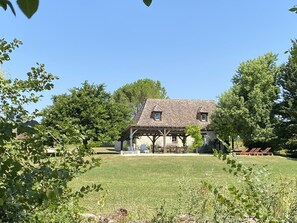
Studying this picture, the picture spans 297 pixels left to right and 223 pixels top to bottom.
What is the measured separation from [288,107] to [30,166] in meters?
35.8

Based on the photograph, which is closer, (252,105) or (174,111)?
(252,105)

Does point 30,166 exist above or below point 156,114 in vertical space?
below

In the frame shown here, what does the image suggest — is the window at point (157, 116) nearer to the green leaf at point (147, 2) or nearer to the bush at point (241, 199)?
the bush at point (241, 199)

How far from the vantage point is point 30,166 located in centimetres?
222

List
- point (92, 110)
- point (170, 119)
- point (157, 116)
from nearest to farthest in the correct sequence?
point (92, 110) < point (157, 116) < point (170, 119)

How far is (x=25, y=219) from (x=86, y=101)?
32.0m

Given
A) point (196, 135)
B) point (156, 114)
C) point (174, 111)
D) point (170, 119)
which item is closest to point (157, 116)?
point (156, 114)

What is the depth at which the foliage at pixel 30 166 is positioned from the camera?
1.76 meters

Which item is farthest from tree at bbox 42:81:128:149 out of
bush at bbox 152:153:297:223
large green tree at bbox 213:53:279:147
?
bush at bbox 152:153:297:223

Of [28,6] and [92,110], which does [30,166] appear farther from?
[92,110]

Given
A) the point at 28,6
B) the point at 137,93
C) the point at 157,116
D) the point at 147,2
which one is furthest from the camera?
the point at 137,93

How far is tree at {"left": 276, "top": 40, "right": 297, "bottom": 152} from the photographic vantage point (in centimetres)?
3416

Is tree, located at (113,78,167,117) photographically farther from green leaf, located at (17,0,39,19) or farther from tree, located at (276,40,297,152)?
green leaf, located at (17,0,39,19)

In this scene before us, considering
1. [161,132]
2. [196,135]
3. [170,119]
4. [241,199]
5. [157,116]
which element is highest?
[157,116]
